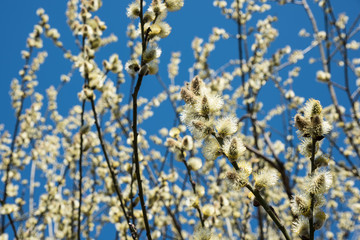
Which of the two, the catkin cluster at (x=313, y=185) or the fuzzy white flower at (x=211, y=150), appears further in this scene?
the fuzzy white flower at (x=211, y=150)

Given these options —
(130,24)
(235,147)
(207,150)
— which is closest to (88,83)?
(207,150)

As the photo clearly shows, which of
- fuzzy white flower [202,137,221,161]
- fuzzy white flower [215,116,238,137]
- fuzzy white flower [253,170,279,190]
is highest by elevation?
fuzzy white flower [215,116,238,137]

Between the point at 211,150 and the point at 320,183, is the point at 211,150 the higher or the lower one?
the higher one

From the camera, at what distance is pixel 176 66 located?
4.92 m

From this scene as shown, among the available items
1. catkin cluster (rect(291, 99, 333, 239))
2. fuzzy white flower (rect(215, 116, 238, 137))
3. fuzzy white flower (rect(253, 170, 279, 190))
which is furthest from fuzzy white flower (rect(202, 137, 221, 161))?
catkin cluster (rect(291, 99, 333, 239))

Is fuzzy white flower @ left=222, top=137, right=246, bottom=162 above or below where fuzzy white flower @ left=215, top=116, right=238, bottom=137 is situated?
below

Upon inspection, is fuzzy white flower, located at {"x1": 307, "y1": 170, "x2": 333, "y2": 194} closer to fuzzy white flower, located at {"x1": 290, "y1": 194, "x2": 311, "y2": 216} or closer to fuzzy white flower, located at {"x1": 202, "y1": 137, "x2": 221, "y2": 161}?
fuzzy white flower, located at {"x1": 290, "y1": 194, "x2": 311, "y2": 216}

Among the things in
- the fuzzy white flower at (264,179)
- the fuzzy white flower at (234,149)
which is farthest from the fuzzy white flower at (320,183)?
the fuzzy white flower at (234,149)

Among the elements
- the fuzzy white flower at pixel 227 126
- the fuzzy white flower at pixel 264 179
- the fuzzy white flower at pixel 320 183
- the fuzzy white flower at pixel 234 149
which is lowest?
the fuzzy white flower at pixel 320 183

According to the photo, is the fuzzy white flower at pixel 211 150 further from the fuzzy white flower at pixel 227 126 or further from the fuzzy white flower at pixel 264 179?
the fuzzy white flower at pixel 264 179

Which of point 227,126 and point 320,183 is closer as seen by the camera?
point 320,183

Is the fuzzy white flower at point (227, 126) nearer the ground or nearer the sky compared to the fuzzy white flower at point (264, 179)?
nearer the sky

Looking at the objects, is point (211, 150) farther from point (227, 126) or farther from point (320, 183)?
point (320, 183)

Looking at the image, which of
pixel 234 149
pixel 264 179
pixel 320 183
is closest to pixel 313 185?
pixel 320 183
